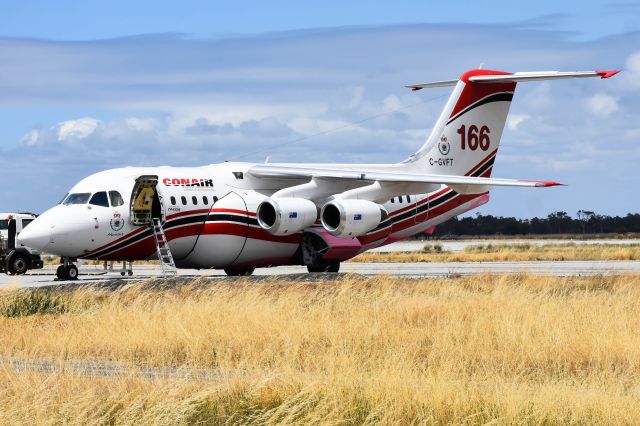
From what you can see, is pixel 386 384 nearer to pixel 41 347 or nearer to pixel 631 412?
pixel 631 412

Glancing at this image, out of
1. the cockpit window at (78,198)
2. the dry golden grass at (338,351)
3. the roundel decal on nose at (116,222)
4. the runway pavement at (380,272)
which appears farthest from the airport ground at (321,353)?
the runway pavement at (380,272)

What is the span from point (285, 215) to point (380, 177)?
3.09 meters

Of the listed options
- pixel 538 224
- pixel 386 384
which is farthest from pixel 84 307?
pixel 538 224

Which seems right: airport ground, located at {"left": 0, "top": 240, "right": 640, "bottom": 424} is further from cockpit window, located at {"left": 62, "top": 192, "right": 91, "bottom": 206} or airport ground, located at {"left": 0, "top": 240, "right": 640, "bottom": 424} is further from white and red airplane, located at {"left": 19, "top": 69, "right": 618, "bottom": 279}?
cockpit window, located at {"left": 62, "top": 192, "right": 91, "bottom": 206}

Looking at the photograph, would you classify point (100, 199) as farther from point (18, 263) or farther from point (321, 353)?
point (321, 353)

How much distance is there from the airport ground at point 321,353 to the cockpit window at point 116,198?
168 inches

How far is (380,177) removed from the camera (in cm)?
3147

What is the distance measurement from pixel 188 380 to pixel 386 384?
243 centimetres

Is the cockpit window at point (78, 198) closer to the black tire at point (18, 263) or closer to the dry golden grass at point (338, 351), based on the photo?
the dry golden grass at point (338, 351)

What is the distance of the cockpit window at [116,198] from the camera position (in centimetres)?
2919

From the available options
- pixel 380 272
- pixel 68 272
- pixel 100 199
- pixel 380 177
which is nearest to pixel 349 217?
pixel 380 177

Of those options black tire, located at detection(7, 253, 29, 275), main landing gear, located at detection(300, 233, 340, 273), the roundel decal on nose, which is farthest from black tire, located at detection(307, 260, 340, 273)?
black tire, located at detection(7, 253, 29, 275)

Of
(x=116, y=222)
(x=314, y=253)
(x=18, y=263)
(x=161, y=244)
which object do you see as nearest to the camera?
(x=116, y=222)

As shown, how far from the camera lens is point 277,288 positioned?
23562 millimetres
